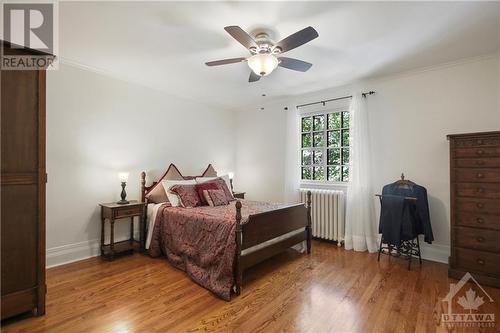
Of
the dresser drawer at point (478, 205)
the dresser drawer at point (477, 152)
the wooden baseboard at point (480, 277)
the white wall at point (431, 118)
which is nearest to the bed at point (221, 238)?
the white wall at point (431, 118)

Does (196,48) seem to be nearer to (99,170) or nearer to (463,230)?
(99,170)

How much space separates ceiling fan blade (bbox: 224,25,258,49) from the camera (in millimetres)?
1885

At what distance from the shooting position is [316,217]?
159 inches

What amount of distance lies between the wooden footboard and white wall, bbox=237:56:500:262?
1309 mm

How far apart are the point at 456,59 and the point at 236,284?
3.67 metres

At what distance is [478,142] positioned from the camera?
2.57m

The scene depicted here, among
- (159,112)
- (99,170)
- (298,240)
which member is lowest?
(298,240)

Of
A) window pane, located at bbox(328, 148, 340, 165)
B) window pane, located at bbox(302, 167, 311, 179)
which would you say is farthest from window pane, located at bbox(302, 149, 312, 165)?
window pane, located at bbox(328, 148, 340, 165)

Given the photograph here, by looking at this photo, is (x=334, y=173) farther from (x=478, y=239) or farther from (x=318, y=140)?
(x=478, y=239)

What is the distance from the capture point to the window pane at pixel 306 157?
4.41 m

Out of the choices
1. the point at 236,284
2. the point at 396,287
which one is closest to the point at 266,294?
the point at 236,284

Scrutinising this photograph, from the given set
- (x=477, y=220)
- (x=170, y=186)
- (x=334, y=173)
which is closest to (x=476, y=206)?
(x=477, y=220)

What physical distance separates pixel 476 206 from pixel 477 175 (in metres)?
0.33

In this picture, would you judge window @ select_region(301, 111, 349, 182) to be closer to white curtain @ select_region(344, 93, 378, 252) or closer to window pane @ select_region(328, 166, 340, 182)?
window pane @ select_region(328, 166, 340, 182)
